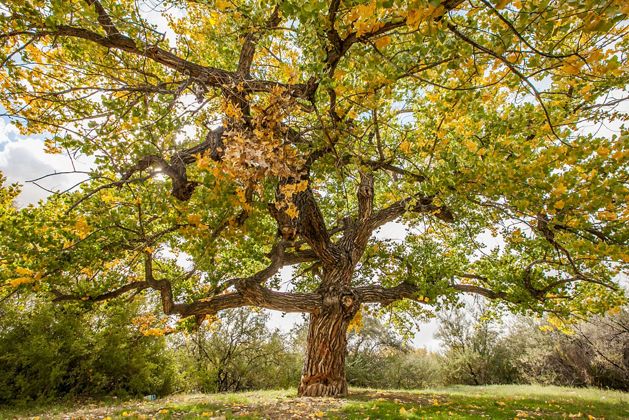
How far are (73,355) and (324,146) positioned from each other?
10.2 metres

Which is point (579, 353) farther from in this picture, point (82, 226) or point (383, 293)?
point (82, 226)

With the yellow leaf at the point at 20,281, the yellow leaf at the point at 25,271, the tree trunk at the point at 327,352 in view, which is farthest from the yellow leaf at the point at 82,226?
the tree trunk at the point at 327,352

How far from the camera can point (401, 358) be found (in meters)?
19.8

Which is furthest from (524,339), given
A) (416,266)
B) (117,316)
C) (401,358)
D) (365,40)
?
(365,40)

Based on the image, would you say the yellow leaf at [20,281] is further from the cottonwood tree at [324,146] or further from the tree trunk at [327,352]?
the tree trunk at [327,352]

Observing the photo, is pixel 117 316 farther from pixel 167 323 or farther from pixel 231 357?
pixel 231 357

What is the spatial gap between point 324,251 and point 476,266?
4.64 metres

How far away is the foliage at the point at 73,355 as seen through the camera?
8539mm

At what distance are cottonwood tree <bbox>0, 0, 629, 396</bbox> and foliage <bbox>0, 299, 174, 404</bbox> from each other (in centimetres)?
243

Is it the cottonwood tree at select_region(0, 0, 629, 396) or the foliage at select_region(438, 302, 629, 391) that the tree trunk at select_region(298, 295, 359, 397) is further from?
the foliage at select_region(438, 302, 629, 391)

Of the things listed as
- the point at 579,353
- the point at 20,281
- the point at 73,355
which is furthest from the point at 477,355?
the point at 20,281

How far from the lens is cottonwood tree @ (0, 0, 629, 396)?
2.71 metres

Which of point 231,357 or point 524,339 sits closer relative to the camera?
point 231,357

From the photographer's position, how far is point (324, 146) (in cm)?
383
